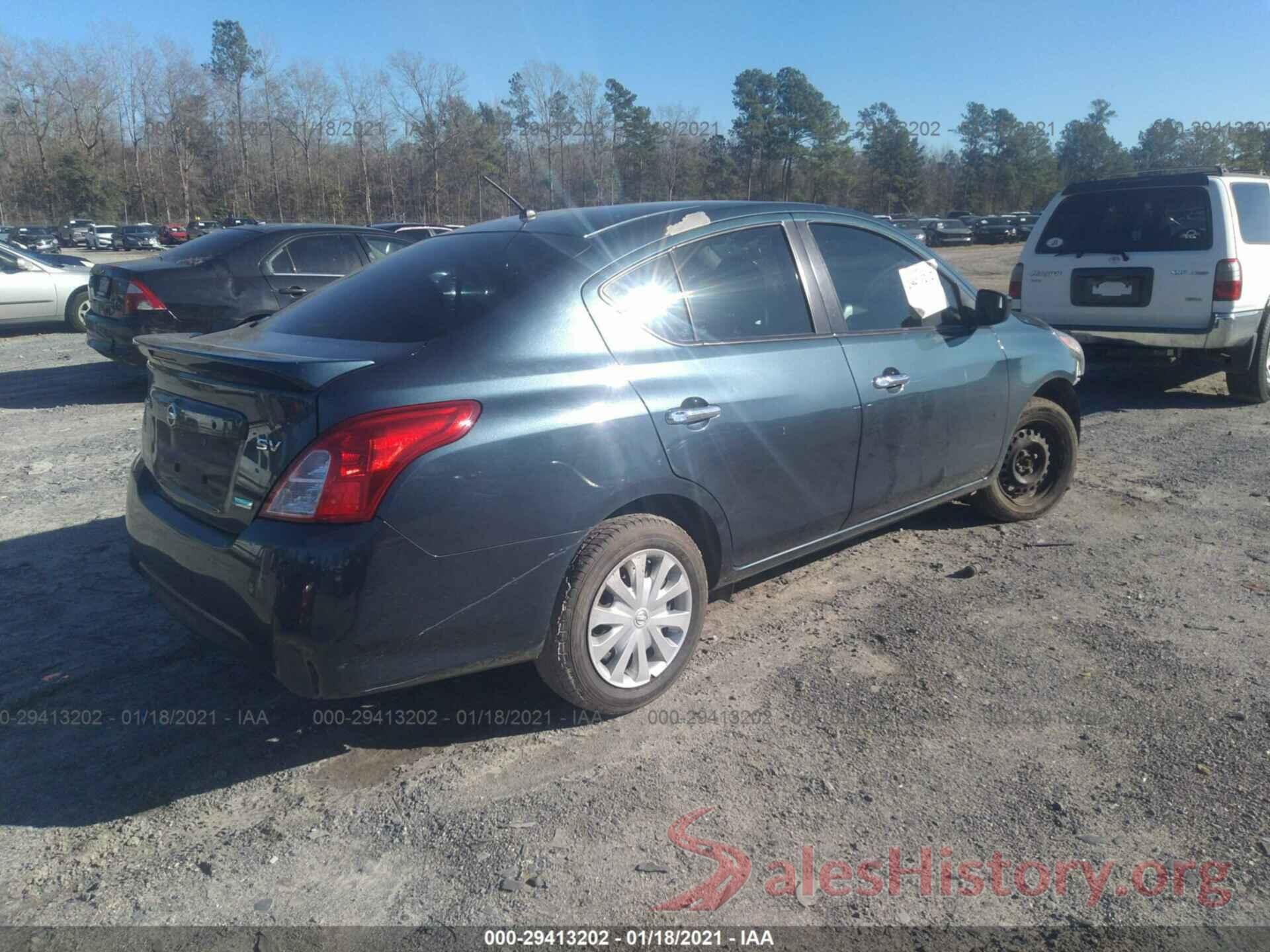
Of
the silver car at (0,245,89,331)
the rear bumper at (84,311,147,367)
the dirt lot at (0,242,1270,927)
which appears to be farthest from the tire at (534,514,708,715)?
the silver car at (0,245,89,331)

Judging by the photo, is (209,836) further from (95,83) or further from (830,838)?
(95,83)

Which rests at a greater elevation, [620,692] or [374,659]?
[374,659]

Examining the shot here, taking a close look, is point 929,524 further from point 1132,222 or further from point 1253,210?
point 1253,210

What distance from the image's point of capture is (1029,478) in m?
5.35

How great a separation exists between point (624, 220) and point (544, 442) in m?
1.15

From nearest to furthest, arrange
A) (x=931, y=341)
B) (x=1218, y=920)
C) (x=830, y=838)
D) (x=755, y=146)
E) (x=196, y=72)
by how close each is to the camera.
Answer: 1. (x=1218, y=920)
2. (x=830, y=838)
3. (x=931, y=341)
4. (x=755, y=146)
5. (x=196, y=72)

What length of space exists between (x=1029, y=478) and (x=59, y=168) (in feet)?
239

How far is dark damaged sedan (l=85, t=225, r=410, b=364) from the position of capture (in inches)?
328

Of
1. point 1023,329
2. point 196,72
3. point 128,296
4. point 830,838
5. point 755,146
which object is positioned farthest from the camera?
point 196,72

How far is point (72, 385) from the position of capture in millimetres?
9586

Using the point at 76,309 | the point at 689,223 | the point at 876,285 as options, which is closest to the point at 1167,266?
the point at 876,285

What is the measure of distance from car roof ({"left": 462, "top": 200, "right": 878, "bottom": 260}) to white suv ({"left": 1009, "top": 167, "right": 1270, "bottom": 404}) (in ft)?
16.7

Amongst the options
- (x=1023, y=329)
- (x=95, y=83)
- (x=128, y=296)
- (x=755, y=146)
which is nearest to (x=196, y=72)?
(x=95, y=83)

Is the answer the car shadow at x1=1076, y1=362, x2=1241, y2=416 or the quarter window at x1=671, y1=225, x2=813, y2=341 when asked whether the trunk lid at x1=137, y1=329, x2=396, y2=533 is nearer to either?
Result: the quarter window at x1=671, y1=225, x2=813, y2=341
